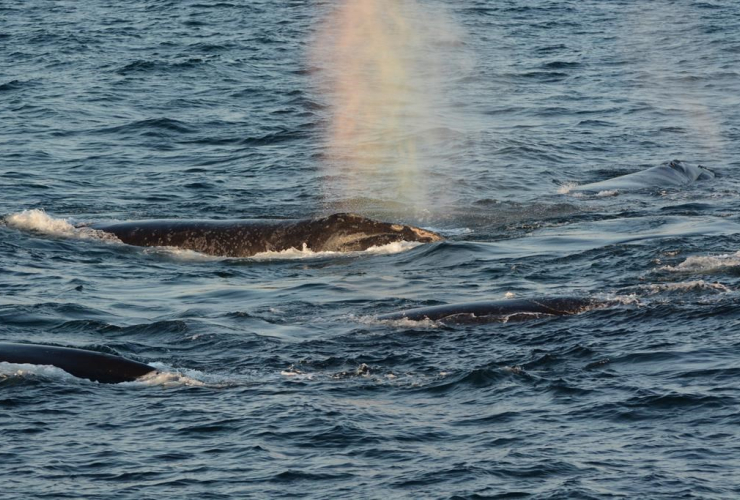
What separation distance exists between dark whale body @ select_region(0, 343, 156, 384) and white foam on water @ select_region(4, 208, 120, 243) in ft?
28.0

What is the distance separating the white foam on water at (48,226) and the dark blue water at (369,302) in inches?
3.5

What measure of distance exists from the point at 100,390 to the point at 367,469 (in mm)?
3722

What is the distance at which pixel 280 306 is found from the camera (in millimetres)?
19688

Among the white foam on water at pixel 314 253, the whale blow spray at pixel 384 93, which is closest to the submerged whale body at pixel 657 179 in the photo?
the whale blow spray at pixel 384 93

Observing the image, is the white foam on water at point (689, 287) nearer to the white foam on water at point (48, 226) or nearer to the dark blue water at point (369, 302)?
the dark blue water at point (369, 302)

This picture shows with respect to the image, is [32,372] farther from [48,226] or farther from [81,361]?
[48,226]

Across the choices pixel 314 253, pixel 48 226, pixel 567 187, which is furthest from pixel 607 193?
pixel 48 226

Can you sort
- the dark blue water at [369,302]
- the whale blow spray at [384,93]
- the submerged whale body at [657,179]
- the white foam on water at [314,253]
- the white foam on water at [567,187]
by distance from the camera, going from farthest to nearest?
the whale blow spray at [384,93] < the white foam on water at [567,187] < the submerged whale body at [657,179] < the white foam on water at [314,253] < the dark blue water at [369,302]

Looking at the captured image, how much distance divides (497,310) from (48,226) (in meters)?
11.1

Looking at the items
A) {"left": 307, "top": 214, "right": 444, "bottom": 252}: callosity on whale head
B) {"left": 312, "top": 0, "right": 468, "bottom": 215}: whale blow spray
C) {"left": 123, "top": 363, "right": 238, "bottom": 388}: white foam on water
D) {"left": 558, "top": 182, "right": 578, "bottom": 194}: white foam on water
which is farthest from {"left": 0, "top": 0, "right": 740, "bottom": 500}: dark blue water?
{"left": 312, "top": 0, "right": 468, "bottom": 215}: whale blow spray

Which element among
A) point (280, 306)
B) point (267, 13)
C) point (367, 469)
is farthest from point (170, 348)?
point (267, 13)

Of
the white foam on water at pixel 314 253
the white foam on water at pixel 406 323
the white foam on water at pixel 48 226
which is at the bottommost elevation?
the white foam on water at pixel 314 253

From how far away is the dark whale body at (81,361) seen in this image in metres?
15.5

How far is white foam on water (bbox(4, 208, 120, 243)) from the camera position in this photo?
2472 centimetres
